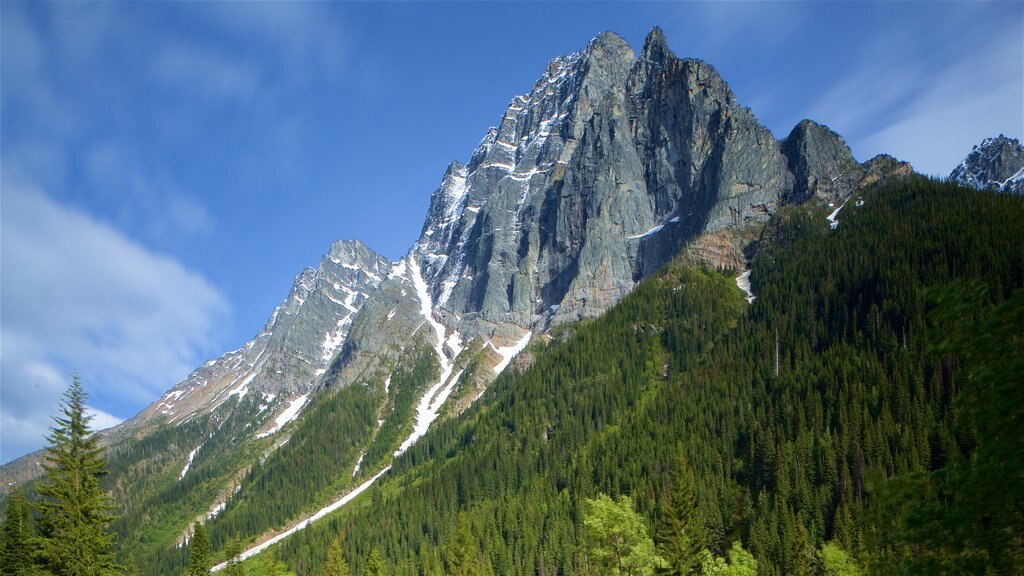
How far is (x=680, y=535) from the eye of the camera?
159ft

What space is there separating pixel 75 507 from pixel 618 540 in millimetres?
27581

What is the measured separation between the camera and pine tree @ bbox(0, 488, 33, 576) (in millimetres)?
34188

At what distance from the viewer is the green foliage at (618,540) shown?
122 ft

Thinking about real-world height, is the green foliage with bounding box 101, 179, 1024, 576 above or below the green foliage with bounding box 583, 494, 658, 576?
above

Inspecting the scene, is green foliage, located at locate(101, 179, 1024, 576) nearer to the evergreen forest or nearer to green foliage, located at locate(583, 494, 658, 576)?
the evergreen forest

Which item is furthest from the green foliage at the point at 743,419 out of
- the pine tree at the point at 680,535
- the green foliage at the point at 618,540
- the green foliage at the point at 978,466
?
the green foliage at the point at 978,466

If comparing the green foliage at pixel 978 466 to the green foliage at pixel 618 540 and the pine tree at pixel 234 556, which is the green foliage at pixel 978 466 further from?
the pine tree at pixel 234 556

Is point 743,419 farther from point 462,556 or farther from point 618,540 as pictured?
point 618,540

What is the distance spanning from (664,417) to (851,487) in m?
47.9

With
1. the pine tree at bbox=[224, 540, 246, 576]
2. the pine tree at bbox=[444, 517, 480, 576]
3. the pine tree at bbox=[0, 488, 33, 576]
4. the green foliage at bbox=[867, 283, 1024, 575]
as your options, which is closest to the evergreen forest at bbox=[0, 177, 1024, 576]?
the green foliage at bbox=[867, 283, 1024, 575]

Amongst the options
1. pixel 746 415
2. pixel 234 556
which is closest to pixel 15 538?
pixel 234 556

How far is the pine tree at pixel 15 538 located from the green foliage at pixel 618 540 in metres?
29.9

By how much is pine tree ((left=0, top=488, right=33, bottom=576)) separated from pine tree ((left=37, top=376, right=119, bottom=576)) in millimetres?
4633

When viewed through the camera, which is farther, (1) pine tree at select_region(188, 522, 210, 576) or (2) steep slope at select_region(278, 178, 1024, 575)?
(2) steep slope at select_region(278, 178, 1024, 575)
